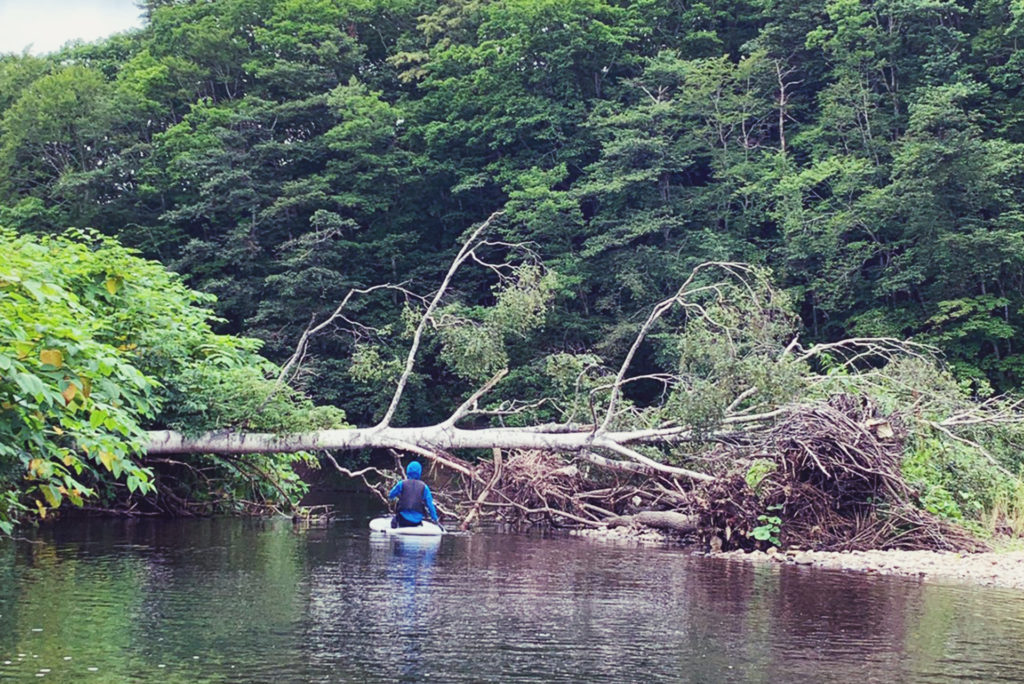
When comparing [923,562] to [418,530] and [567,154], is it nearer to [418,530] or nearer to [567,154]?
[418,530]

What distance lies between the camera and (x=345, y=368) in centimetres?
3678

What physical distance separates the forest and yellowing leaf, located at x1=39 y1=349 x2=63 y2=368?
31.1 feet

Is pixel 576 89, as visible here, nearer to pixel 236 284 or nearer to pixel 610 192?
pixel 610 192

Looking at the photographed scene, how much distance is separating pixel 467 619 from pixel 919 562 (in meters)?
7.24

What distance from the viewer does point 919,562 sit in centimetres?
1465

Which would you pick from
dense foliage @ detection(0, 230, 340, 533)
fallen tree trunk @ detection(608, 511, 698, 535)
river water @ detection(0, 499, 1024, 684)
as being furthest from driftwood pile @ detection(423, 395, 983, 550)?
dense foliage @ detection(0, 230, 340, 533)

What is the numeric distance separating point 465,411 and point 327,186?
24.0 m

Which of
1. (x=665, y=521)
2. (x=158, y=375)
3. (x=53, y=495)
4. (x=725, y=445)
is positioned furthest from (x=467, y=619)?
(x=158, y=375)

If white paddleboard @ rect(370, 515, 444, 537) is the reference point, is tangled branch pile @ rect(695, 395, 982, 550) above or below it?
above

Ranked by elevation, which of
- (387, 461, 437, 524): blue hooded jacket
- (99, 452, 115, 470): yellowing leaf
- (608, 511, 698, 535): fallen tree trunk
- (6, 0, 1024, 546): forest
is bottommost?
(608, 511, 698, 535): fallen tree trunk

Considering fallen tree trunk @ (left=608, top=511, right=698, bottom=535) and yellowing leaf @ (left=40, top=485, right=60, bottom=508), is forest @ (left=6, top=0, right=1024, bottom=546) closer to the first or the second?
fallen tree trunk @ (left=608, top=511, right=698, bottom=535)

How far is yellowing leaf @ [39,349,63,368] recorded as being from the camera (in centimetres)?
714

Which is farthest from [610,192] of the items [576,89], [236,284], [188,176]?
[188,176]

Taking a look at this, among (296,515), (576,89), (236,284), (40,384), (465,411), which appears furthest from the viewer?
(576,89)
